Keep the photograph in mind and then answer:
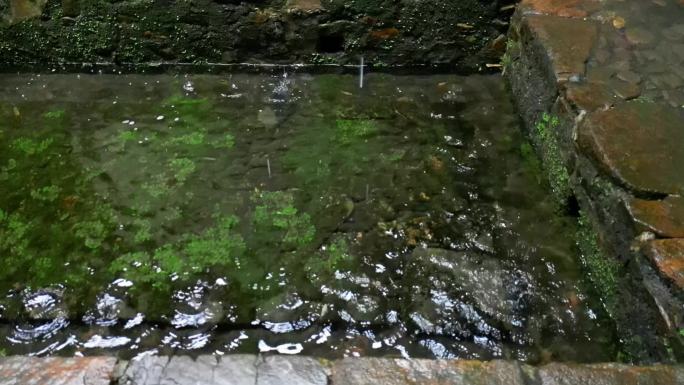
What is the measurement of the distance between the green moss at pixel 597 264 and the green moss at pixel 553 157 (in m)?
0.19

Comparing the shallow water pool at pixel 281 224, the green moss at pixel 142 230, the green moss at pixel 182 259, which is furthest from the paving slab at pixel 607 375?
the green moss at pixel 142 230

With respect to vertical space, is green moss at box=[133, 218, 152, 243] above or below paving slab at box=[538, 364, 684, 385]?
below

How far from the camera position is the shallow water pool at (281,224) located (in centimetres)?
222

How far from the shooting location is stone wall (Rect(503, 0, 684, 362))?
206 centimetres

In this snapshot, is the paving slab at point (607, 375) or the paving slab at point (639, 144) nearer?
the paving slab at point (607, 375)

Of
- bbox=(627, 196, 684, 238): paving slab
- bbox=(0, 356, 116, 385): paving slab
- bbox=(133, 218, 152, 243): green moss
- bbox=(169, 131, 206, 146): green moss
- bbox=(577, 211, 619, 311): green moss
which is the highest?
bbox=(0, 356, 116, 385): paving slab

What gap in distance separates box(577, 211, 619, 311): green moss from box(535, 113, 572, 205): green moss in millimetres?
192

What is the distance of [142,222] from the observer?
2664 millimetres

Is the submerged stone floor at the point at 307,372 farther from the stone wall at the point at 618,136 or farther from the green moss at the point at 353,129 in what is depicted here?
the green moss at the point at 353,129

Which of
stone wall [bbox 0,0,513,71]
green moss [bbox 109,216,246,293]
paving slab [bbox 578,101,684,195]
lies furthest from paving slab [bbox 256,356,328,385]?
stone wall [bbox 0,0,513,71]

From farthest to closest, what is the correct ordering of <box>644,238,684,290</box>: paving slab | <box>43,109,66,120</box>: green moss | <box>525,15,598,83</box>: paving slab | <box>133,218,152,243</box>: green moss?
1. <box>43,109,66,120</box>: green moss
2. <box>525,15,598,83</box>: paving slab
3. <box>133,218,152,243</box>: green moss
4. <box>644,238,684,290</box>: paving slab

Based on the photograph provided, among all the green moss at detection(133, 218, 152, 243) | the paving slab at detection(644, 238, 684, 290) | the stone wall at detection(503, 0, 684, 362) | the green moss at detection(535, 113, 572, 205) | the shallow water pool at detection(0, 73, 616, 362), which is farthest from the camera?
the green moss at detection(535, 113, 572, 205)

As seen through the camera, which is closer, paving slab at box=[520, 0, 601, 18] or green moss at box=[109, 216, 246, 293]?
green moss at box=[109, 216, 246, 293]

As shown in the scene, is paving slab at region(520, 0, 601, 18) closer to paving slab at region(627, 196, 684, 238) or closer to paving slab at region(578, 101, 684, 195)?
paving slab at region(578, 101, 684, 195)
